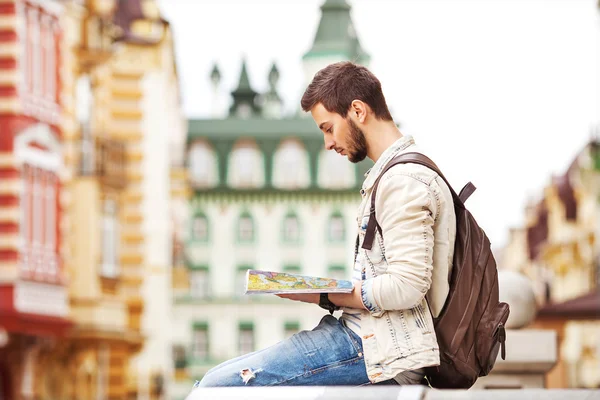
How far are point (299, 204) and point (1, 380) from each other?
46537mm

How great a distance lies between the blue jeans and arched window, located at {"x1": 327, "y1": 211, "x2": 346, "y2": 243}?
70388 millimetres

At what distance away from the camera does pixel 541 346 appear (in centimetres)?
908

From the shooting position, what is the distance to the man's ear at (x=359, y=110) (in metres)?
4.90

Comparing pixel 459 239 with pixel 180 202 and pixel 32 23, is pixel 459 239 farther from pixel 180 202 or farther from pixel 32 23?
pixel 180 202

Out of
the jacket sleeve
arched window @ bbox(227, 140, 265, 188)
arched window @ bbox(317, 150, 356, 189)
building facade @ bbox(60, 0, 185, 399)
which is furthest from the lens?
arched window @ bbox(227, 140, 265, 188)

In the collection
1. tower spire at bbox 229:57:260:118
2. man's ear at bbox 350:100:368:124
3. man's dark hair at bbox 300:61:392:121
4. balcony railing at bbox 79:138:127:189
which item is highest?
tower spire at bbox 229:57:260:118

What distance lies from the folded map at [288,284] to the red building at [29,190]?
78.0 ft

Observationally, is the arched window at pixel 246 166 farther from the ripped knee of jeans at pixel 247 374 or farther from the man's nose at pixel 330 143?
the ripped knee of jeans at pixel 247 374

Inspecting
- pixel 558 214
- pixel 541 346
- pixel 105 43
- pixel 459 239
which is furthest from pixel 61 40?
pixel 558 214

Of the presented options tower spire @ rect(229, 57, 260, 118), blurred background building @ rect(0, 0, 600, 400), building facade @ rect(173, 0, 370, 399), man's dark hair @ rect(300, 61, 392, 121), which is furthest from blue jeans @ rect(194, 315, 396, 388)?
tower spire @ rect(229, 57, 260, 118)

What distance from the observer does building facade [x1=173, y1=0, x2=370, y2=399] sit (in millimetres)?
74125

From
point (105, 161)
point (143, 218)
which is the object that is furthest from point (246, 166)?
point (105, 161)

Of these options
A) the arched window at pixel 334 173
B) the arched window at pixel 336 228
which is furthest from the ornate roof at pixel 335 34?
the arched window at pixel 336 228

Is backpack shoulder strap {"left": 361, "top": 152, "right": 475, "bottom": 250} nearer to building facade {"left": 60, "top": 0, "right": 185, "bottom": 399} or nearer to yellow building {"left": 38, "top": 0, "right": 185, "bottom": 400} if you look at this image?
yellow building {"left": 38, "top": 0, "right": 185, "bottom": 400}
